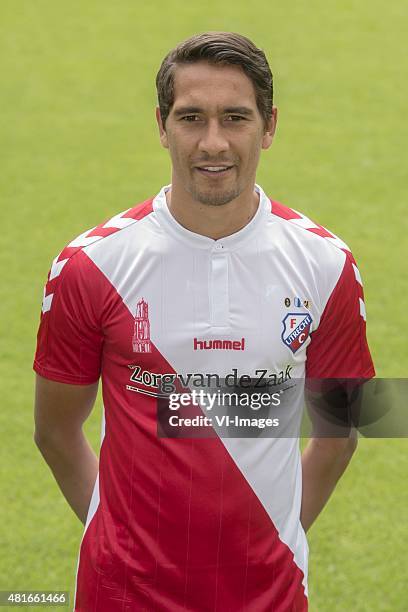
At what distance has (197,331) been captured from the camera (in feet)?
8.99

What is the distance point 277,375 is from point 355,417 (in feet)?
1.68

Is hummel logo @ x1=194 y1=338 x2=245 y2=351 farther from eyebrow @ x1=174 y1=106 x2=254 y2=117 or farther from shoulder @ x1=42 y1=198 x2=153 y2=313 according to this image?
eyebrow @ x1=174 y1=106 x2=254 y2=117

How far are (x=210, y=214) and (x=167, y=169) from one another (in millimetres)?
7044

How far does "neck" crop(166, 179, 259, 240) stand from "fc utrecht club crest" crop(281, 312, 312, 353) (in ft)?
0.86

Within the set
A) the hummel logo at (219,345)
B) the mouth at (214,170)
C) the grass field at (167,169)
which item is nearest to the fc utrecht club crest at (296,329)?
the hummel logo at (219,345)

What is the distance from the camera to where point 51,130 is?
10477 mm

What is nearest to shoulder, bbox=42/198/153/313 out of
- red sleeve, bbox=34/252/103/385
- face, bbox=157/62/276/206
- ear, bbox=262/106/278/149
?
red sleeve, bbox=34/252/103/385

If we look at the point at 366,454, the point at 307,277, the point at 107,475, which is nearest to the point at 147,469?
the point at 107,475

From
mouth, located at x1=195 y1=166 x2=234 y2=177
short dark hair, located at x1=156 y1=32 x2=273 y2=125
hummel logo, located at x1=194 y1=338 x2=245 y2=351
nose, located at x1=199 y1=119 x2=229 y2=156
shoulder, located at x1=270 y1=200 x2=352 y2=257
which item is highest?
short dark hair, located at x1=156 y1=32 x2=273 y2=125

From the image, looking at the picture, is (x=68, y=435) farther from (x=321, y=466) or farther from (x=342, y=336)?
(x=342, y=336)

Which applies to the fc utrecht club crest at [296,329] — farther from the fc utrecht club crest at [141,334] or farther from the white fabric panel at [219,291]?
the fc utrecht club crest at [141,334]

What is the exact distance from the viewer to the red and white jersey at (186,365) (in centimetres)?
273

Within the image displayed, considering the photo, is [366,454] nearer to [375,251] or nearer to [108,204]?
[375,251]

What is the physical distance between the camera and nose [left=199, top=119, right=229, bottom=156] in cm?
261
